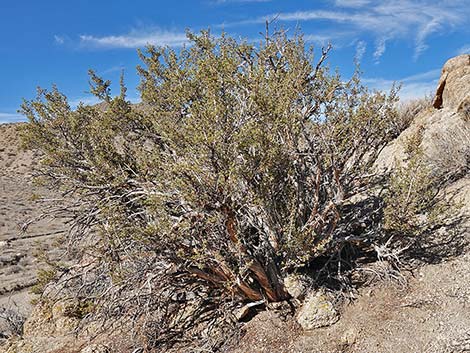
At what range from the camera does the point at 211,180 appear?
4797 millimetres

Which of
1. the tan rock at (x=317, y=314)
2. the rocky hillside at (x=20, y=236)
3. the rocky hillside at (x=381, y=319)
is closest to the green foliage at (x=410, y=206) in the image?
the rocky hillside at (x=381, y=319)

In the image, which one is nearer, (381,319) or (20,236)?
(381,319)

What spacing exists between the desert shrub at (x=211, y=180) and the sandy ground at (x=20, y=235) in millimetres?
989

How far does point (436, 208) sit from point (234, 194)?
3.13m

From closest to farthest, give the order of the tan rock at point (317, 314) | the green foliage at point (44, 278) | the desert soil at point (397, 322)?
the desert soil at point (397, 322) < the tan rock at point (317, 314) < the green foliage at point (44, 278)

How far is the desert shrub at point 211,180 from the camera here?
→ 491cm

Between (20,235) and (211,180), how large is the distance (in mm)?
6993

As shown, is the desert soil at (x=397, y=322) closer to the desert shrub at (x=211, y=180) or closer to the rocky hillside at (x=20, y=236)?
the desert shrub at (x=211, y=180)

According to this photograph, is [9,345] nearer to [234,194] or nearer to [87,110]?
[87,110]

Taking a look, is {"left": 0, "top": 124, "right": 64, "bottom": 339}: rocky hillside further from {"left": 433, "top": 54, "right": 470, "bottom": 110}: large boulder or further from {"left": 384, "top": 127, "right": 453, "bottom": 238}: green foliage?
{"left": 433, "top": 54, "right": 470, "bottom": 110}: large boulder

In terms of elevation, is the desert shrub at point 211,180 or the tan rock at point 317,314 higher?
the desert shrub at point 211,180

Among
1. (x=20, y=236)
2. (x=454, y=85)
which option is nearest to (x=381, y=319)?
(x=454, y=85)

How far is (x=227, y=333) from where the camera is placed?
5.58m

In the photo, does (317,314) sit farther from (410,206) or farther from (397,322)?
(410,206)
